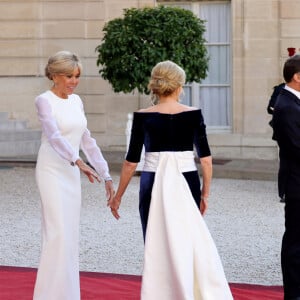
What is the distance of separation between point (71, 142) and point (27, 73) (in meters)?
12.6

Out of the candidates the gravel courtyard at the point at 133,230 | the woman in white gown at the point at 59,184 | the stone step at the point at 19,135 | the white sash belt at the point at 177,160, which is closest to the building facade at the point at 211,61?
the stone step at the point at 19,135

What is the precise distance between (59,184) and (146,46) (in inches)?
363

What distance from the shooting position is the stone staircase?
18.7 meters

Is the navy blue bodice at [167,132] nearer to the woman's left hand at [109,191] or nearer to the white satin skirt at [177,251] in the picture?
the white satin skirt at [177,251]

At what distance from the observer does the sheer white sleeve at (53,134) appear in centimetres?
684

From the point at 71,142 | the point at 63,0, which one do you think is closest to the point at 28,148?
the point at 63,0

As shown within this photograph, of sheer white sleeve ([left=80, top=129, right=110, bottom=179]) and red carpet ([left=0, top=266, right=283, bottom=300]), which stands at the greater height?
sheer white sleeve ([left=80, top=129, right=110, bottom=179])

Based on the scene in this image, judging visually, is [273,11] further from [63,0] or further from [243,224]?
[243,224]

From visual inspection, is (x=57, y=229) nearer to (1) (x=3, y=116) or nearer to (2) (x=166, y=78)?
(2) (x=166, y=78)

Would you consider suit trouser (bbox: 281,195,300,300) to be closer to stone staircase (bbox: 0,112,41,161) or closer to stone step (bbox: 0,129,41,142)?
stone staircase (bbox: 0,112,41,161)

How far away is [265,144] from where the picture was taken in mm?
18797

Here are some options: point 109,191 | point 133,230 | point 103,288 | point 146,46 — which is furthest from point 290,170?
point 146,46

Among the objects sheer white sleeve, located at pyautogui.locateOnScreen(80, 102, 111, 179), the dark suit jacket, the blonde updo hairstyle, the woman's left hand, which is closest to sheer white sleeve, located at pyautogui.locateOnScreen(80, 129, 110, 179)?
sheer white sleeve, located at pyautogui.locateOnScreen(80, 102, 111, 179)

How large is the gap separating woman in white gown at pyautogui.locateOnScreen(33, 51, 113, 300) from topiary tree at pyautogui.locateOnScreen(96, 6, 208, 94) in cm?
890
